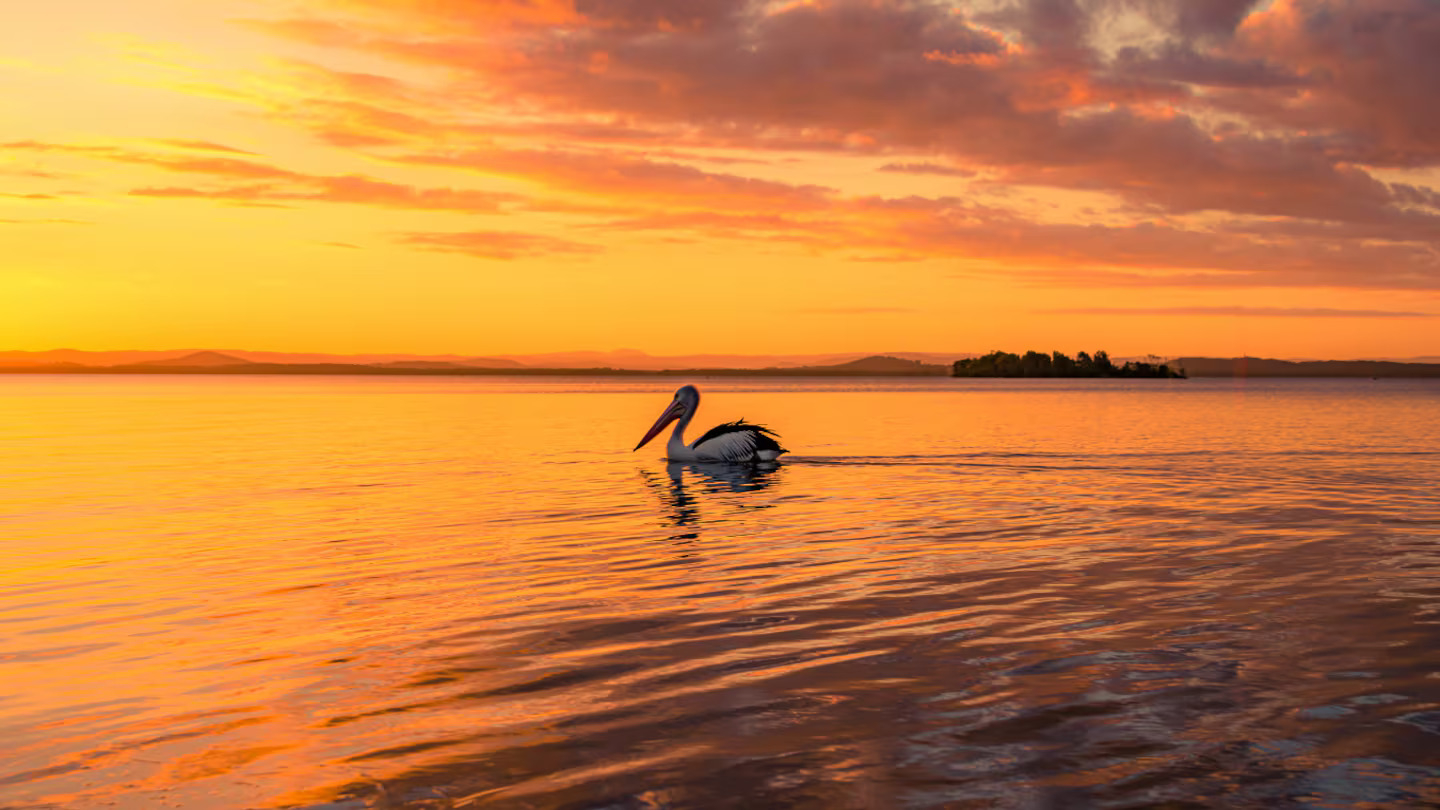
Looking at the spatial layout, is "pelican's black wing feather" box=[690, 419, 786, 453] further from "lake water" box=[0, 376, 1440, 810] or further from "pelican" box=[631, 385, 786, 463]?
"lake water" box=[0, 376, 1440, 810]

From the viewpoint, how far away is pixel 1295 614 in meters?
9.36

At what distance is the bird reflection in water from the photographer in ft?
54.7

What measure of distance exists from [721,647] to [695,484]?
47.5ft

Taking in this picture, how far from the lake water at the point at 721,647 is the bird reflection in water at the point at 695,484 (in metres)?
0.27

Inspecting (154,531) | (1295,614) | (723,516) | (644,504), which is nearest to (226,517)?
(154,531)

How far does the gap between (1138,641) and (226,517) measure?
13956 mm

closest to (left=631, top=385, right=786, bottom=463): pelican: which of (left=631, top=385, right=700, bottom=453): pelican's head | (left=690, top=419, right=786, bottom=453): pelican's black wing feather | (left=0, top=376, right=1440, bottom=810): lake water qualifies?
(left=690, top=419, right=786, bottom=453): pelican's black wing feather

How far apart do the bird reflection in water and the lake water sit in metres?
0.27

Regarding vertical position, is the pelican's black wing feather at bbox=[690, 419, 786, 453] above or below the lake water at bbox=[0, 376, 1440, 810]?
above

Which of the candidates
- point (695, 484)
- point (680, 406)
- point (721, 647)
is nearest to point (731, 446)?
point (680, 406)

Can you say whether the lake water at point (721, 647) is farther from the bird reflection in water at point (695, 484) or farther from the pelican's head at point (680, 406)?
the pelican's head at point (680, 406)

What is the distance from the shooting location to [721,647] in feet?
27.2

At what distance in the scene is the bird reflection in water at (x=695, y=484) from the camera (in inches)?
657

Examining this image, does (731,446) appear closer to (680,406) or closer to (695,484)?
Result: (680,406)
